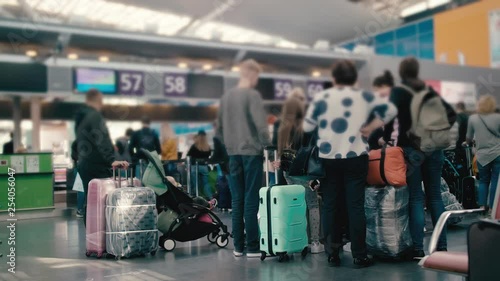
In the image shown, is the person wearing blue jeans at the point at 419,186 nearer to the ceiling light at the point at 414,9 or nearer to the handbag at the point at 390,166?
the handbag at the point at 390,166

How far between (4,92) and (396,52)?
766 inches

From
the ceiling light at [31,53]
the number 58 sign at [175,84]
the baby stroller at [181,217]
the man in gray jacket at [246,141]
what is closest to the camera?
the man in gray jacket at [246,141]

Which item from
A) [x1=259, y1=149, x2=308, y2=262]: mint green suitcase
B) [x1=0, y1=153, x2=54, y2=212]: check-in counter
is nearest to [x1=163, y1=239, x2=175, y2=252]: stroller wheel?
[x1=259, y1=149, x2=308, y2=262]: mint green suitcase

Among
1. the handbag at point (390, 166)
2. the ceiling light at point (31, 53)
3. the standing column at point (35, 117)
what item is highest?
the ceiling light at point (31, 53)

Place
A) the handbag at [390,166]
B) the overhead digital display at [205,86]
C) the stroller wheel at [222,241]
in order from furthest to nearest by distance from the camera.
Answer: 1. the overhead digital display at [205,86]
2. the stroller wheel at [222,241]
3. the handbag at [390,166]

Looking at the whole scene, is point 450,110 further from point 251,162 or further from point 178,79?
point 178,79

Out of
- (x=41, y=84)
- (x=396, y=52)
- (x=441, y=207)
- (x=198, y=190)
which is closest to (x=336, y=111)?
→ (x=441, y=207)

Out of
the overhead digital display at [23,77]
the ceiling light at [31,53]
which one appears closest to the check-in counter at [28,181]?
the overhead digital display at [23,77]

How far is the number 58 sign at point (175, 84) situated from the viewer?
10.7 m

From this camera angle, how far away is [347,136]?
3.03 meters

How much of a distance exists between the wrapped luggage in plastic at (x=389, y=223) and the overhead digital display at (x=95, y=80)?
702cm

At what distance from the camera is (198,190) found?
7879 millimetres

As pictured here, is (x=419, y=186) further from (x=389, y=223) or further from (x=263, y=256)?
(x=263, y=256)

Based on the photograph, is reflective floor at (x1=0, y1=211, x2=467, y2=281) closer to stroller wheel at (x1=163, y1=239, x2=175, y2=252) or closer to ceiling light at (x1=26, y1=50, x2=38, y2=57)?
stroller wheel at (x1=163, y1=239, x2=175, y2=252)
